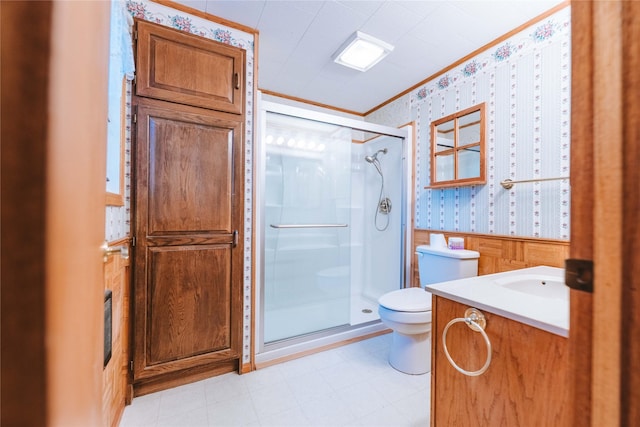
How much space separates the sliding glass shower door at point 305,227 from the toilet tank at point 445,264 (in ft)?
2.19

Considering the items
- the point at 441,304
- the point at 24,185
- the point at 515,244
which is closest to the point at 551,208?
the point at 515,244

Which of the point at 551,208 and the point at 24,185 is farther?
the point at 551,208

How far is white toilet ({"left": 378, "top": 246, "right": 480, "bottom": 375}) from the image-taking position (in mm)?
1606

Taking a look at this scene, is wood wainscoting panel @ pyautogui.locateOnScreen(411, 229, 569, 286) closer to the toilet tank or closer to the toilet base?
the toilet tank

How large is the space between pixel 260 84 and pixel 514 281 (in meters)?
2.39

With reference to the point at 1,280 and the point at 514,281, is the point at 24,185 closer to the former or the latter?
the point at 1,280

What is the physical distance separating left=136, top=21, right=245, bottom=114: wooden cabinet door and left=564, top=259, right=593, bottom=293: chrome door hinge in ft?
5.59

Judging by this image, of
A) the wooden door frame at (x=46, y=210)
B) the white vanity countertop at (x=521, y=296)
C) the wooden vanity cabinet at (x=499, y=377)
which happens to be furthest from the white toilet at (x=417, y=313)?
the wooden door frame at (x=46, y=210)

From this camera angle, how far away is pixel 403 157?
2408 millimetres

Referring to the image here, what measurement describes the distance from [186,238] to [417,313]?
1.44m

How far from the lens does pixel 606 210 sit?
1.11 ft

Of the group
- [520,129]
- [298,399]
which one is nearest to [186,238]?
[298,399]

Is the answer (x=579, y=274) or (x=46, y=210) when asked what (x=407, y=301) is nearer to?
(x=579, y=274)

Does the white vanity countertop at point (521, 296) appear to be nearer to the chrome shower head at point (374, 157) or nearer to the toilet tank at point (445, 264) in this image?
the toilet tank at point (445, 264)
